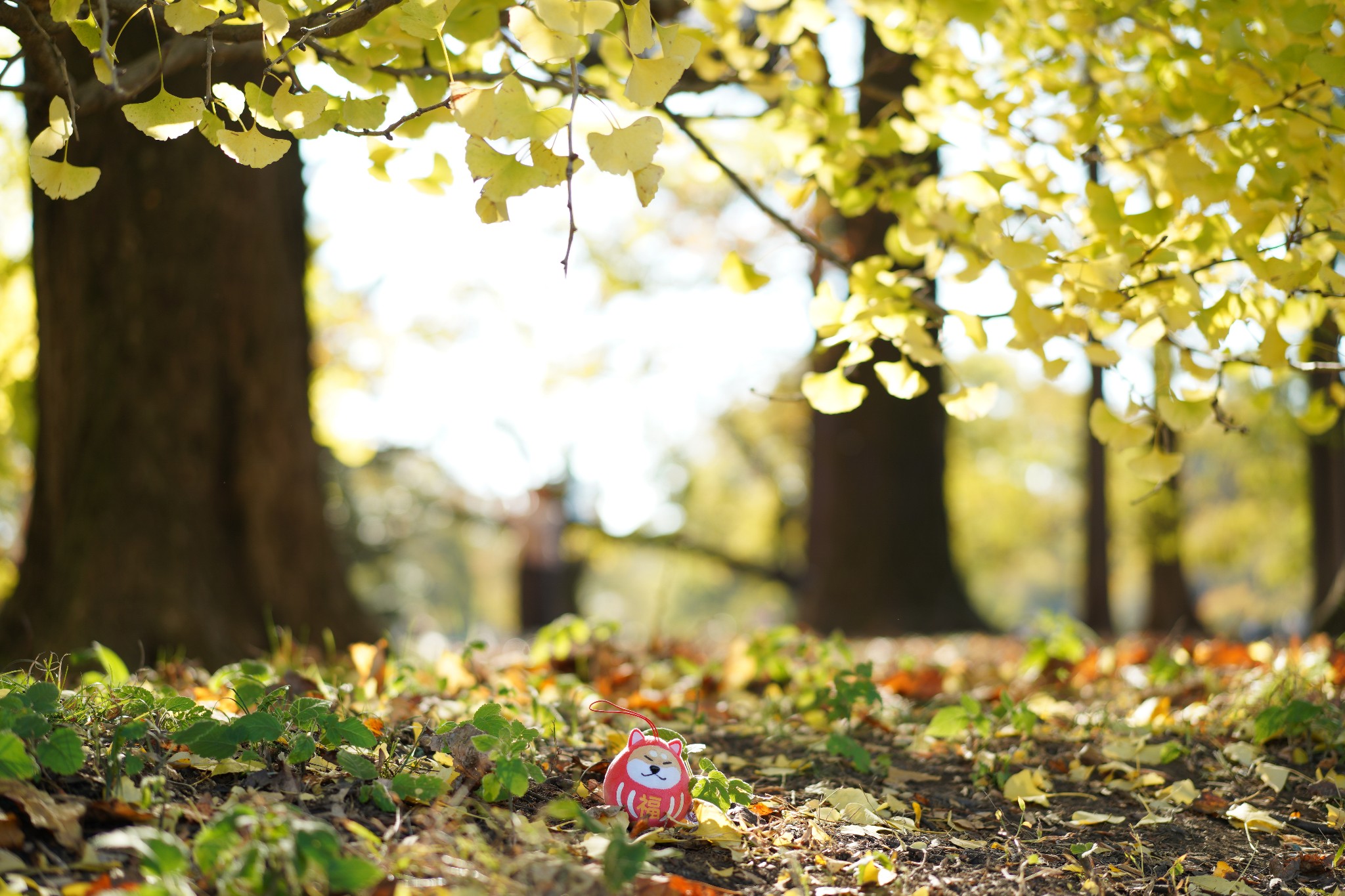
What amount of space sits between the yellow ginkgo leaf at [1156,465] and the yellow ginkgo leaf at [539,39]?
1.67 meters

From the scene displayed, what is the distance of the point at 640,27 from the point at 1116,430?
1557 mm

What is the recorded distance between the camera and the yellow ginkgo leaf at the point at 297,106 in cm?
177

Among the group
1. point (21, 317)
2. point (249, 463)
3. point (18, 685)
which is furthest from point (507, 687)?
point (21, 317)

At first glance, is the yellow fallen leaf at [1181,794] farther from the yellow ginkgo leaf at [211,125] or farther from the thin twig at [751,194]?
the yellow ginkgo leaf at [211,125]

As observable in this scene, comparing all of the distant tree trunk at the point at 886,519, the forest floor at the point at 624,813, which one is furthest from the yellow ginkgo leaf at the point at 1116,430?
the distant tree trunk at the point at 886,519

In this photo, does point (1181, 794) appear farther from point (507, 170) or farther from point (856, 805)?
point (507, 170)

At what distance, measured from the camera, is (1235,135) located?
7.80 ft

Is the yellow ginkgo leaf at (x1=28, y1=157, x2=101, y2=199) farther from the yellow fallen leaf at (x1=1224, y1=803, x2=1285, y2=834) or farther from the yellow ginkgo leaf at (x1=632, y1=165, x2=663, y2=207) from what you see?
the yellow fallen leaf at (x1=1224, y1=803, x2=1285, y2=834)

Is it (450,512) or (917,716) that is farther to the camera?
(450,512)

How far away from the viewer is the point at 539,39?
1679mm

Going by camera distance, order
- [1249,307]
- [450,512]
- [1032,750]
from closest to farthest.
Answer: [1249,307] < [1032,750] < [450,512]

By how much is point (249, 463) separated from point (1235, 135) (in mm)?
3600

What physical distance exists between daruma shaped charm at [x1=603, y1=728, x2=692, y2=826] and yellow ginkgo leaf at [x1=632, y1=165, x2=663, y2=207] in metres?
0.99

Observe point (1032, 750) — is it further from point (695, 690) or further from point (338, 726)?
point (338, 726)
